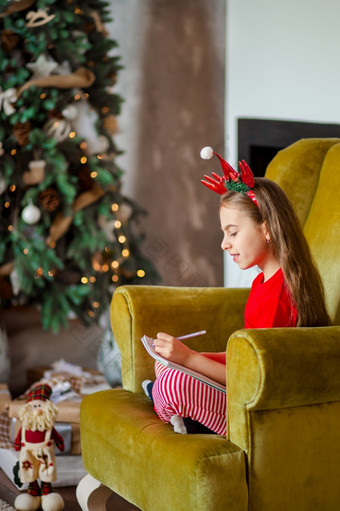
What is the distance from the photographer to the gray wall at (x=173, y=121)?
12.4ft

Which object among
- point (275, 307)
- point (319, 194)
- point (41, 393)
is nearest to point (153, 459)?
point (275, 307)

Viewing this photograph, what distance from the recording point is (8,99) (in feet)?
10.4

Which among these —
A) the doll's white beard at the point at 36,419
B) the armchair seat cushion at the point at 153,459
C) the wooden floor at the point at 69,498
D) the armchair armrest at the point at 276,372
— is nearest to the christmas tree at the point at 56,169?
the wooden floor at the point at 69,498

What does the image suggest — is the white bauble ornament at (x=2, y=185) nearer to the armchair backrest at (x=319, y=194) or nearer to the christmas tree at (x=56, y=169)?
the christmas tree at (x=56, y=169)

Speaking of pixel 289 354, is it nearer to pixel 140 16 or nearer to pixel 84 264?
pixel 84 264

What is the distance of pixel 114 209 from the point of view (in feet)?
11.4

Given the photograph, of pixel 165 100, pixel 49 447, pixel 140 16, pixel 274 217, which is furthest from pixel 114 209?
pixel 274 217

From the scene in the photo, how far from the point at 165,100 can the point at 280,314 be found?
250 cm

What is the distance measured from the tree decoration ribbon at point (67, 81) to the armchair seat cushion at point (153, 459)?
1.79 meters

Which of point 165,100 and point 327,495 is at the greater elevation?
point 165,100

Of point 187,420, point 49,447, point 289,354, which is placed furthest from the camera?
point 49,447

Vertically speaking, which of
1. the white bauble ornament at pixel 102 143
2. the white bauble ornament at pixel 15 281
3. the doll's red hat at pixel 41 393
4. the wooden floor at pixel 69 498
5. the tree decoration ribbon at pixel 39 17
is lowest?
the wooden floor at pixel 69 498

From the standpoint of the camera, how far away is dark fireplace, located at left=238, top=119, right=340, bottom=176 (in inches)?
126

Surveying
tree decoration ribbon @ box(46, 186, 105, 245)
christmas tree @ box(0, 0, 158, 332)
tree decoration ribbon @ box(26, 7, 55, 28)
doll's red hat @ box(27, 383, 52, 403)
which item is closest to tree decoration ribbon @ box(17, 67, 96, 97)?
christmas tree @ box(0, 0, 158, 332)
